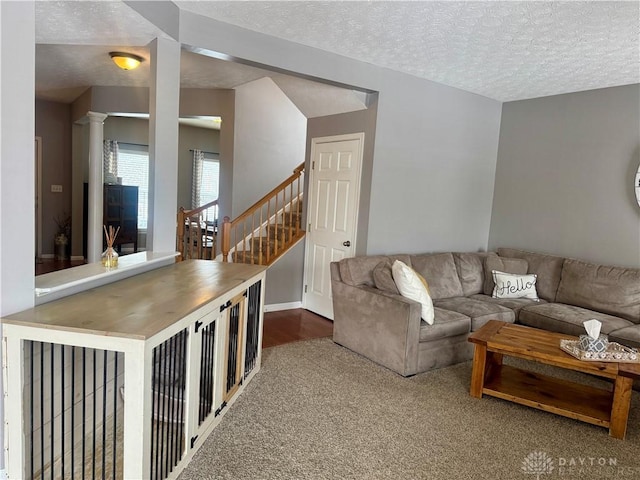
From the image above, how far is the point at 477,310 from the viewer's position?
146 inches

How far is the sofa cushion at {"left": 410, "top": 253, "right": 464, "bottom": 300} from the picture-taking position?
409 cm

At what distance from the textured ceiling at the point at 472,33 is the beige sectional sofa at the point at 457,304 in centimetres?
178

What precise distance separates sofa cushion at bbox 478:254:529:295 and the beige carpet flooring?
1.54 metres

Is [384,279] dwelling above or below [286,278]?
above

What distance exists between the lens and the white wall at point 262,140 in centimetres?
564

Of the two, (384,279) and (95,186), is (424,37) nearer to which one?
(384,279)

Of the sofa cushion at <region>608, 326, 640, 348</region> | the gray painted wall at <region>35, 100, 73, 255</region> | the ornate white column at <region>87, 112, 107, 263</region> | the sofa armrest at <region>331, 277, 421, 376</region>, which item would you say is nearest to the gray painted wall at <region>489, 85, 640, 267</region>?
the sofa cushion at <region>608, 326, 640, 348</region>

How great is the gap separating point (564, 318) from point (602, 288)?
0.62m

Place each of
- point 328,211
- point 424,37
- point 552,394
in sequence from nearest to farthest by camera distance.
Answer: point 552,394, point 424,37, point 328,211

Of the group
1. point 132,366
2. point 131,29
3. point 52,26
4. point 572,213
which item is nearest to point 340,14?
point 131,29

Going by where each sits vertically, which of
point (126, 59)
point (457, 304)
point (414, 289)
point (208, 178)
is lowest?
point (457, 304)

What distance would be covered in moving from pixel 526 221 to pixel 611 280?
1.23 m

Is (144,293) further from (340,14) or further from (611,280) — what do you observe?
(611,280)

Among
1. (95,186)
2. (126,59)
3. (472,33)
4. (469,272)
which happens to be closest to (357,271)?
(469,272)
